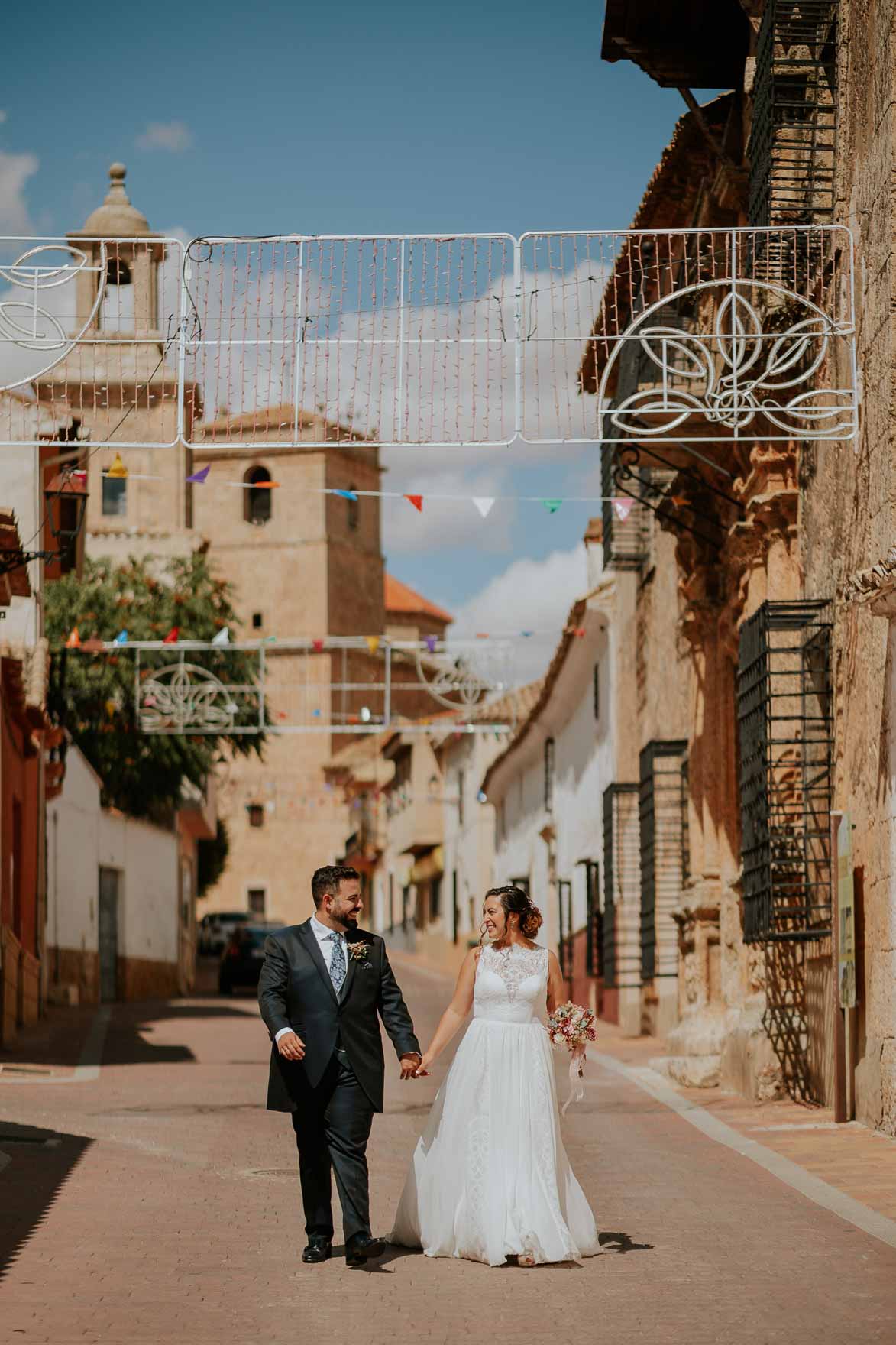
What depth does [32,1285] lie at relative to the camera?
765 cm

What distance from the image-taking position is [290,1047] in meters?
8.07

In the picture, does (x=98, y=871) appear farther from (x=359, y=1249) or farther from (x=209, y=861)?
(x=359, y=1249)

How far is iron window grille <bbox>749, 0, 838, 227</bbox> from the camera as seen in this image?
14.4 meters

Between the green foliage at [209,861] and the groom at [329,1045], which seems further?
the green foliage at [209,861]

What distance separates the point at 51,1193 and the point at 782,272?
871cm

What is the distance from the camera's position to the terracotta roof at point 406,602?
10531 cm

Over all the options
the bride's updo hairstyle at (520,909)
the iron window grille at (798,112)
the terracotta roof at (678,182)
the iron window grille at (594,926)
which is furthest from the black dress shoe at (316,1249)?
the iron window grille at (594,926)

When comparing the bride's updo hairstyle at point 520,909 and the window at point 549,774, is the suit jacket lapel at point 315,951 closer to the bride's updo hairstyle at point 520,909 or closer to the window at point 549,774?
the bride's updo hairstyle at point 520,909

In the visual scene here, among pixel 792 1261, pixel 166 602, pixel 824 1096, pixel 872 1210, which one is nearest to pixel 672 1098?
pixel 824 1096

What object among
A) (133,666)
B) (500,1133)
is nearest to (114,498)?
(133,666)

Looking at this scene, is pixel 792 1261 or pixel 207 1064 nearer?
pixel 792 1261

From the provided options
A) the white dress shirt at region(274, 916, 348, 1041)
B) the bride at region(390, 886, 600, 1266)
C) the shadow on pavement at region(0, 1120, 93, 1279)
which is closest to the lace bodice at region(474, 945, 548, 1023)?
the bride at region(390, 886, 600, 1266)

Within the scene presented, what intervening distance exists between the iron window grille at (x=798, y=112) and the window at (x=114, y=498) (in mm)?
56013

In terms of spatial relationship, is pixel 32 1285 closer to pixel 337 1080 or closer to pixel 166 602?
pixel 337 1080
